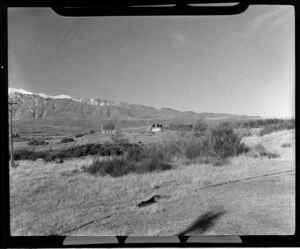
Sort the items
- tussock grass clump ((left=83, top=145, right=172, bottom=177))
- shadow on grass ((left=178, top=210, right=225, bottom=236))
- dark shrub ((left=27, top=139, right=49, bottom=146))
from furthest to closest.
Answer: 1. tussock grass clump ((left=83, top=145, right=172, bottom=177))
2. dark shrub ((left=27, top=139, right=49, bottom=146))
3. shadow on grass ((left=178, top=210, right=225, bottom=236))

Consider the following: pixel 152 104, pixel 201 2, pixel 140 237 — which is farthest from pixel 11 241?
pixel 201 2

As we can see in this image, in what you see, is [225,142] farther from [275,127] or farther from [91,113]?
[91,113]

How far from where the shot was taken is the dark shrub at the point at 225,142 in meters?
2.36

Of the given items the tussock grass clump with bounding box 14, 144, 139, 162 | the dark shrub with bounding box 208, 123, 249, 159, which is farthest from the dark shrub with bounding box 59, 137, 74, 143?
the dark shrub with bounding box 208, 123, 249, 159

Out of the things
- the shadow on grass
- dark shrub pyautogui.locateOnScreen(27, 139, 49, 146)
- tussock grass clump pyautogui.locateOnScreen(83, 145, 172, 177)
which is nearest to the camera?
the shadow on grass

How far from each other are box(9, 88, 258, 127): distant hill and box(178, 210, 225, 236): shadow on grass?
80 cm

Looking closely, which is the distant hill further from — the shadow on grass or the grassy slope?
the shadow on grass

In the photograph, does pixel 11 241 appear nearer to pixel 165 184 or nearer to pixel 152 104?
pixel 165 184

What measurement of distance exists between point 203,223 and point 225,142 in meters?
0.74

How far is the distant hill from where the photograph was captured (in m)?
2.22

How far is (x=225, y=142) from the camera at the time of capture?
2.41 m

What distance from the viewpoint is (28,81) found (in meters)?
2.15

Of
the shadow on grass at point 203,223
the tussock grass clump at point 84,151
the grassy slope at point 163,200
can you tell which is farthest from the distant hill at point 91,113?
the shadow on grass at point 203,223

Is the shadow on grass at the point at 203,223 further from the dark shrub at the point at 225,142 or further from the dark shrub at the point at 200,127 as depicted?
the dark shrub at the point at 200,127
